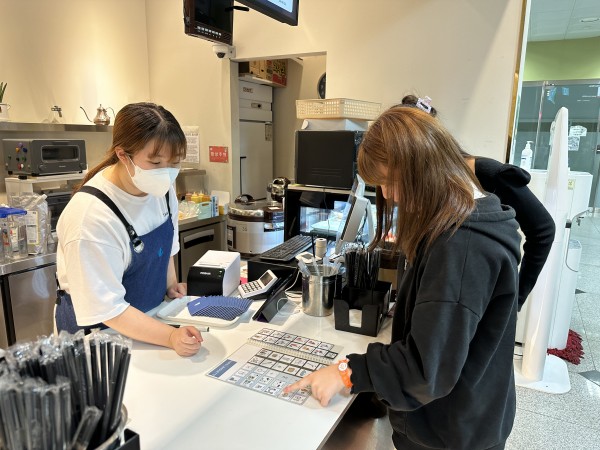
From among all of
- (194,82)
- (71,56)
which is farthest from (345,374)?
(71,56)

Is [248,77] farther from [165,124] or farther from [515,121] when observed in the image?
[165,124]

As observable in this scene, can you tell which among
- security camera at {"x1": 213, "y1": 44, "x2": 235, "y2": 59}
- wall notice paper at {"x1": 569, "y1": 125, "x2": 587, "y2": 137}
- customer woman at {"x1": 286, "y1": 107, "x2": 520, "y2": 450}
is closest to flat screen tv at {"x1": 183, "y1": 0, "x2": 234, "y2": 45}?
security camera at {"x1": 213, "y1": 44, "x2": 235, "y2": 59}

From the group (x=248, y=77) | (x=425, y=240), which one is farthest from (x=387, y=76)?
(x=425, y=240)

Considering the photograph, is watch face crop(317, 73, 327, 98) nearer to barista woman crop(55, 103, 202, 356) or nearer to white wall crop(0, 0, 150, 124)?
white wall crop(0, 0, 150, 124)

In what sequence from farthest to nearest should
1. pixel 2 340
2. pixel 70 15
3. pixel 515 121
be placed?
pixel 70 15, pixel 515 121, pixel 2 340

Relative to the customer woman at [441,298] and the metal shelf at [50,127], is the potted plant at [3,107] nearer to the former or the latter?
the metal shelf at [50,127]

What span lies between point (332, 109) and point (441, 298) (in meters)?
1.55

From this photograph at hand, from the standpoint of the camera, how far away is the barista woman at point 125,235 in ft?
3.61

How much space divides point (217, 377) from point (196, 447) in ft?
0.78

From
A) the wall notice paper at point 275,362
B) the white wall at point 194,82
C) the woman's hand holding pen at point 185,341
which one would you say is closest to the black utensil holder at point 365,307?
the wall notice paper at point 275,362

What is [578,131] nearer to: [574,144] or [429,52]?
[574,144]

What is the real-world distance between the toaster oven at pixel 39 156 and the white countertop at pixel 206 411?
2.17 meters

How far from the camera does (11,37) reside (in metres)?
3.07

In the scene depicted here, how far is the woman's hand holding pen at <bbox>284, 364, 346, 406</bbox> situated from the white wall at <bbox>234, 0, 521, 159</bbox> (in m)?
2.32
